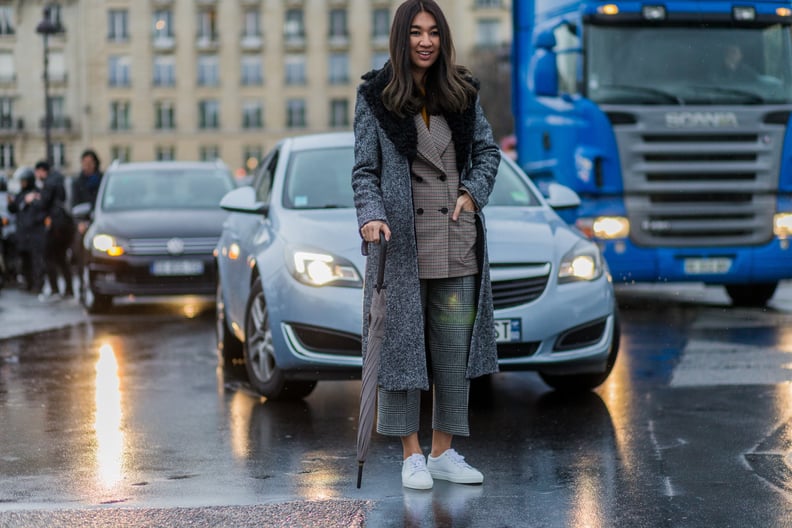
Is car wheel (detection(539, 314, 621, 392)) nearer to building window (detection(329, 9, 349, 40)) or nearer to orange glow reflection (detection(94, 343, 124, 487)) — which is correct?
orange glow reflection (detection(94, 343, 124, 487))

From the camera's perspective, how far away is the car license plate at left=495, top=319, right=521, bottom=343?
7.77m

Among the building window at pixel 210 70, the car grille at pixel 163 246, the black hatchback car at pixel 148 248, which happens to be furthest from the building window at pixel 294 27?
the car grille at pixel 163 246

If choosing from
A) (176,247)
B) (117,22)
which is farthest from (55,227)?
(117,22)

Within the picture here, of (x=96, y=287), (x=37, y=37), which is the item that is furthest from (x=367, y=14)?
(x=96, y=287)

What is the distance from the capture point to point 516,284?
311 inches

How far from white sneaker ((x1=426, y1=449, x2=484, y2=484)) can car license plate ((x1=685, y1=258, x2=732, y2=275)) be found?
800cm

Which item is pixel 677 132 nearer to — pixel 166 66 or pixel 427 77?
pixel 427 77

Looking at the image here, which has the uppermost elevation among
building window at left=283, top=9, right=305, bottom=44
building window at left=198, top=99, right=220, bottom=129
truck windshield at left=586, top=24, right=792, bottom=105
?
building window at left=283, top=9, right=305, bottom=44

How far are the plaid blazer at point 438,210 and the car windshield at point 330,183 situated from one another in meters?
3.03

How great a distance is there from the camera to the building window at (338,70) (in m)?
99.6

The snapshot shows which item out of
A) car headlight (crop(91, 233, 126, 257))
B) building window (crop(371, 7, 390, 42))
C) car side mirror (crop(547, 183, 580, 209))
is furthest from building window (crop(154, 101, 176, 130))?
car side mirror (crop(547, 183, 580, 209))

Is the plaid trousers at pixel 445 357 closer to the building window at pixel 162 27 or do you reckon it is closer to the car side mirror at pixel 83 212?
the car side mirror at pixel 83 212

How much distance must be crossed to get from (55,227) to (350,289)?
1220 cm

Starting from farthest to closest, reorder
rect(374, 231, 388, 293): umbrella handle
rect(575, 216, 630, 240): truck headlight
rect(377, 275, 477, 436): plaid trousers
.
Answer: rect(575, 216, 630, 240): truck headlight → rect(377, 275, 477, 436): plaid trousers → rect(374, 231, 388, 293): umbrella handle
